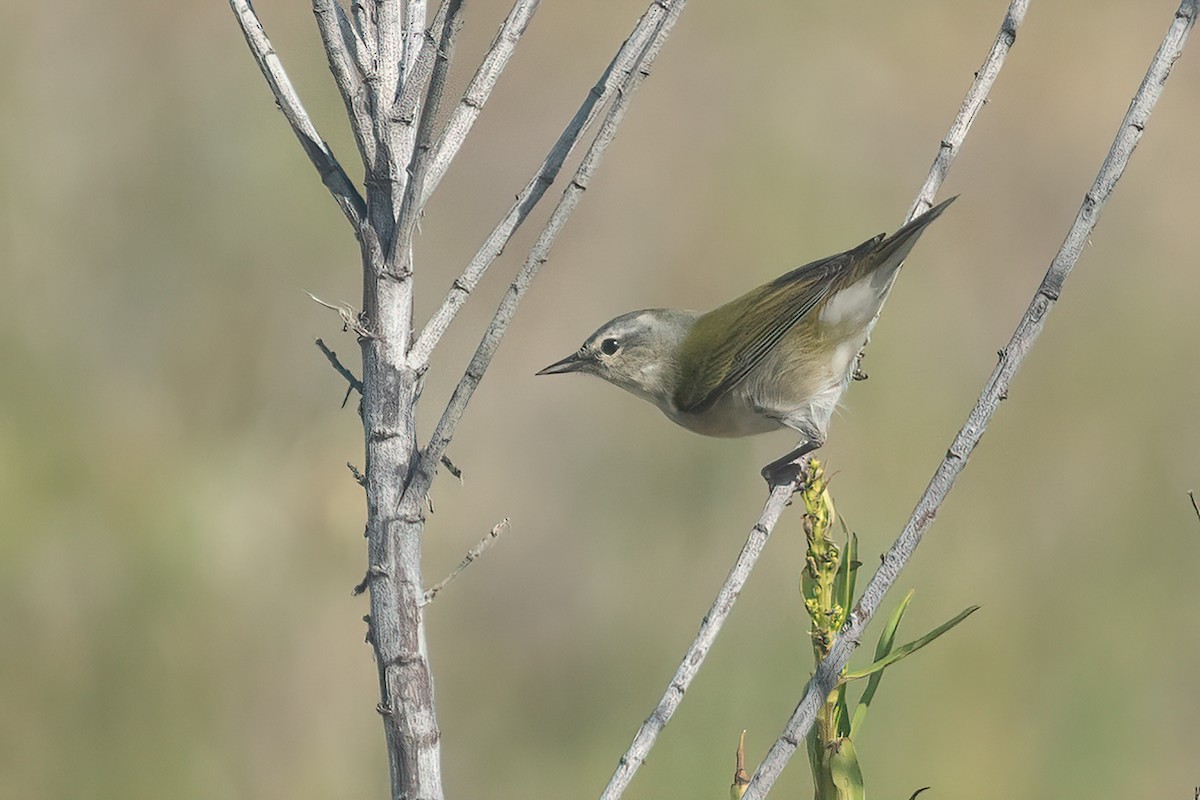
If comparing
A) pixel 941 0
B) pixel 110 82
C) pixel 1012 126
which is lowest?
pixel 110 82

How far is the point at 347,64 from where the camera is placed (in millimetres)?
1668

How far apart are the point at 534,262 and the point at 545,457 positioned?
4164mm

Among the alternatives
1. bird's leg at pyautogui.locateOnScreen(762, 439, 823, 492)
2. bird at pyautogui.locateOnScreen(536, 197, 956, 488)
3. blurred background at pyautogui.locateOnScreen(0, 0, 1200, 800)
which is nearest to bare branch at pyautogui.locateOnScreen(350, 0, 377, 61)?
bird's leg at pyautogui.locateOnScreen(762, 439, 823, 492)

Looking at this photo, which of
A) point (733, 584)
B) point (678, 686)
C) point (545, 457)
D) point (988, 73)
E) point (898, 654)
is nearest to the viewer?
point (898, 654)

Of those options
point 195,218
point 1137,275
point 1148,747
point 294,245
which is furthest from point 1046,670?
point 195,218

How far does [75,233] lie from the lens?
4.84 meters

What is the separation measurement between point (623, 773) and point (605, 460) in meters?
3.78

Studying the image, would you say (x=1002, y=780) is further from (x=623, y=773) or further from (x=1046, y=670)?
(x=623, y=773)

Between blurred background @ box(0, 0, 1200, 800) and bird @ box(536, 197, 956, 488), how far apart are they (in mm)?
965

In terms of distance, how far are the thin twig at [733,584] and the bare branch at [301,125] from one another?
77 cm

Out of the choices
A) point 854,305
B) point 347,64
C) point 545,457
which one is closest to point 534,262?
point 347,64

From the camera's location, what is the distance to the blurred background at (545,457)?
13.1 ft

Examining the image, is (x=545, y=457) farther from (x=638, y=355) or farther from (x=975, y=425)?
(x=975, y=425)

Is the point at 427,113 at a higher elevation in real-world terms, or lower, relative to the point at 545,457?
lower
